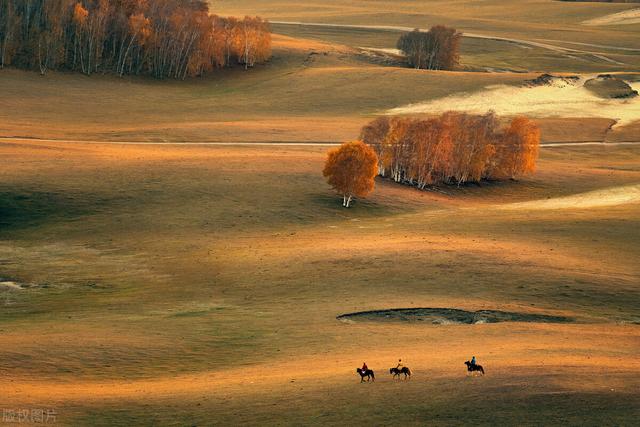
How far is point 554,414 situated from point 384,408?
4946mm

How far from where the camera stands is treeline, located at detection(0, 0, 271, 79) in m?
134

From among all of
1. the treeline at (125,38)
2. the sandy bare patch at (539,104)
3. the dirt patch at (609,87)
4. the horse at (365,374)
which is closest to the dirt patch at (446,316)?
the horse at (365,374)

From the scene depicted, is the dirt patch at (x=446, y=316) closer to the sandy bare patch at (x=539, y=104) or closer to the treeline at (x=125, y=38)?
the sandy bare patch at (x=539, y=104)

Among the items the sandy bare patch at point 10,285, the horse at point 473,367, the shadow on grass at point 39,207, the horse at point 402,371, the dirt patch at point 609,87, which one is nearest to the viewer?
the horse at point 473,367

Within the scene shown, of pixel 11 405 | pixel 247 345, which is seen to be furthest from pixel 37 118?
pixel 11 405

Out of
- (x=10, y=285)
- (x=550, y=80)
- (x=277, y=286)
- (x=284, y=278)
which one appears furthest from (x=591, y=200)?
(x=550, y=80)

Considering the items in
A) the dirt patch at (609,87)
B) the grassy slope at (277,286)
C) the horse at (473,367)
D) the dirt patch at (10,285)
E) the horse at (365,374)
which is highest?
the dirt patch at (609,87)

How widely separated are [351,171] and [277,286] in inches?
892

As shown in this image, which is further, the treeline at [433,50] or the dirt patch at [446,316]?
the treeline at [433,50]

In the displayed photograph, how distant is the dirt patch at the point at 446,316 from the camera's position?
4566 cm

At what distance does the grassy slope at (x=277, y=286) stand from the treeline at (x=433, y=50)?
221 ft

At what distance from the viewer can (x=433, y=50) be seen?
156 meters

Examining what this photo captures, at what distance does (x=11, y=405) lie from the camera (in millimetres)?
31328

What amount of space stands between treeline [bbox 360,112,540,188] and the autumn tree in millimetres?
9340
